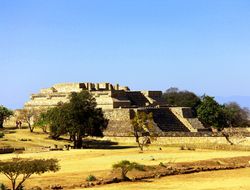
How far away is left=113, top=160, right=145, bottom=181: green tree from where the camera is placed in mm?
36812

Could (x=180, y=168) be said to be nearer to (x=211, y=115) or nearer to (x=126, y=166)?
(x=126, y=166)

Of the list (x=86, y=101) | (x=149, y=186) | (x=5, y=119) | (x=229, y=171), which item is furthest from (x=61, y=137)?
(x=149, y=186)

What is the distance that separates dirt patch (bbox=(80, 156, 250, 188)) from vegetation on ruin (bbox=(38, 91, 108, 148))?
1853 cm

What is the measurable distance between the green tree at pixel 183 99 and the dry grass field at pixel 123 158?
37063 mm

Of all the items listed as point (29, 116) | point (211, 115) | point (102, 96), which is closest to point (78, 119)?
point (102, 96)

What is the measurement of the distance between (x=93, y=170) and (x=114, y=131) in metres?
30.5

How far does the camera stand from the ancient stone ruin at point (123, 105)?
240 ft

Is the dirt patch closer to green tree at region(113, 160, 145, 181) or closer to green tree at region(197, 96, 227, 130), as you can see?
green tree at region(113, 160, 145, 181)

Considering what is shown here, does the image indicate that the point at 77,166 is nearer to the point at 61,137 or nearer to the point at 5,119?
the point at 61,137

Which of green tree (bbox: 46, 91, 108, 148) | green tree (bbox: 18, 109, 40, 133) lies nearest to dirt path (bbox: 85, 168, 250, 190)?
green tree (bbox: 46, 91, 108, 148)

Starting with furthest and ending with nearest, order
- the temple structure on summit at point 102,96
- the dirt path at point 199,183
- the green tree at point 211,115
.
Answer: the green tree at point 211,115, the temple structure on summit at point 102,96, the dirt path at point 199,183

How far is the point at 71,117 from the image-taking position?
61312 millimetres

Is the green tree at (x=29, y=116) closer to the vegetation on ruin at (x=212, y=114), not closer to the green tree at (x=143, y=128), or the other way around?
the green tree at (x=143, y=128)

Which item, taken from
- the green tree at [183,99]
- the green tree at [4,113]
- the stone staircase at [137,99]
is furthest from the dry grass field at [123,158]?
the green tree at [183,99]
